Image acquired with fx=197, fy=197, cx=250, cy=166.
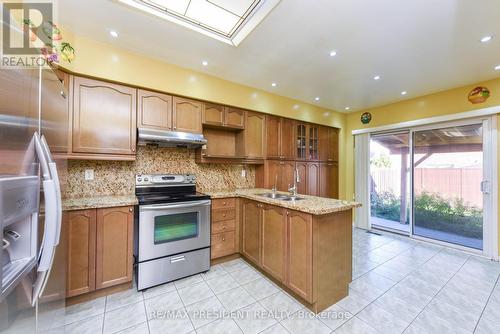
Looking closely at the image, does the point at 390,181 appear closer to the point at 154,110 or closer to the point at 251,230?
the point at 251,230

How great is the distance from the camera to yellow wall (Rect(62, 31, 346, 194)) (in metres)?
2.14

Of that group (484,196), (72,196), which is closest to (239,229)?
(72,196)

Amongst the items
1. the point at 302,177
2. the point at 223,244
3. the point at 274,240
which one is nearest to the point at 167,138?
the point at 223,244

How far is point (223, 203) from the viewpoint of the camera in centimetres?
277

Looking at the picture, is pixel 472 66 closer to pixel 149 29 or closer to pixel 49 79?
pixel 149 29

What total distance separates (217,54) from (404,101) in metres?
3.69

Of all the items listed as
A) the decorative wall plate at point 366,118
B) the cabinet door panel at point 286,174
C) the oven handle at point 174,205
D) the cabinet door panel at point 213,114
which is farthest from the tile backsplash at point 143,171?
the decorative wall plate at point 366,118

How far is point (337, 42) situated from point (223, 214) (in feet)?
8.21

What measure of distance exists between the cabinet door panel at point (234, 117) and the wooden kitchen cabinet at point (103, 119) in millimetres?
1260

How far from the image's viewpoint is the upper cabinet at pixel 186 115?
2.68m

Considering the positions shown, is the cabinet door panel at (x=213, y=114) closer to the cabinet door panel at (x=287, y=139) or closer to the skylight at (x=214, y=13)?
the skylight at (x=214, y=13)

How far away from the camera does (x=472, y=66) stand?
2600mm

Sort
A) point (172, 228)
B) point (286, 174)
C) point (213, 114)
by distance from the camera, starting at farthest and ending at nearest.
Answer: point (286, 174)
point (213, 114)
point (172, 228)

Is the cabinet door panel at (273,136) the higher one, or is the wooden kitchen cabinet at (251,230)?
the cabinet door panel at (273,136)
